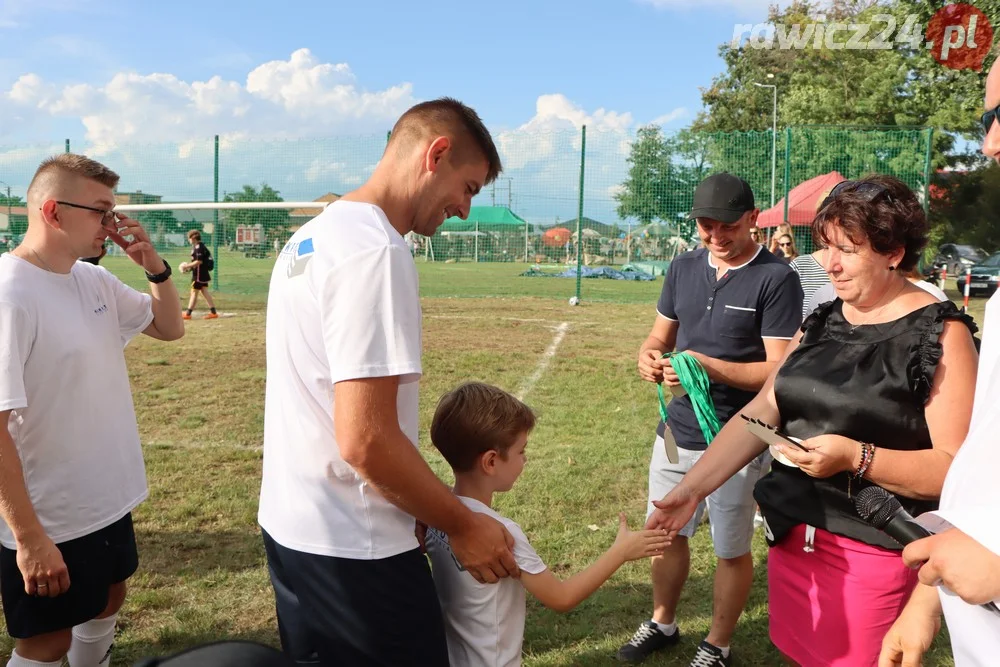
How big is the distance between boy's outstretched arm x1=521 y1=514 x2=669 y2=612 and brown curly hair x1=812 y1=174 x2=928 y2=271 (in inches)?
42.4

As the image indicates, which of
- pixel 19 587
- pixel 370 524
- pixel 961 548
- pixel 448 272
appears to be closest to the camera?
pixel 961 548

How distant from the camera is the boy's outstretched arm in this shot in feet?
6.97

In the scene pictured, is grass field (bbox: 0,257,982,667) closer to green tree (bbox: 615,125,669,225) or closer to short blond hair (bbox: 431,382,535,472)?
short blond hair (bbox: 431,382,535,472)

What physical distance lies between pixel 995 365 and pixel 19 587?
2.86 metres

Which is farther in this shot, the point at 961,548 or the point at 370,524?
the point at 370,524

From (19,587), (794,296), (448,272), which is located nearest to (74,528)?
(19,587)

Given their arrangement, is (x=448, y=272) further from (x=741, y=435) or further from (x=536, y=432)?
(x=741, y=435)

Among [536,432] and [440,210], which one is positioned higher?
[440,210]

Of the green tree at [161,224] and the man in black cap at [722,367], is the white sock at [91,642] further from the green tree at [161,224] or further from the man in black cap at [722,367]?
the green tree at [161,224]

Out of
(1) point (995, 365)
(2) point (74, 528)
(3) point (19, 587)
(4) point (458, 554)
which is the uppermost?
(1) point (995, 365)

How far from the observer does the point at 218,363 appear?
Result: 391 inches

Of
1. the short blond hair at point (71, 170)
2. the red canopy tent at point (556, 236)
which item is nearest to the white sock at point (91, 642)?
the short blond hair at point (71, 170)

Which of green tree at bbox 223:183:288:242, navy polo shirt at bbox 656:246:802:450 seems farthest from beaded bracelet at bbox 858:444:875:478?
green tree at bbox 223:183:288:242

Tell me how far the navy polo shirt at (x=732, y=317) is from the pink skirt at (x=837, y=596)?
100cm
